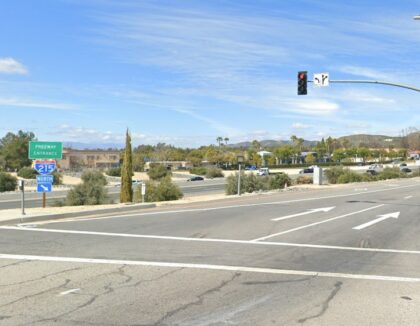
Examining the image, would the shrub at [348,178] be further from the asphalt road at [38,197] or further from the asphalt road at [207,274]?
the asphalt road at [207,274]

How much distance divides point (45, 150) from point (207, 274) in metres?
13.7

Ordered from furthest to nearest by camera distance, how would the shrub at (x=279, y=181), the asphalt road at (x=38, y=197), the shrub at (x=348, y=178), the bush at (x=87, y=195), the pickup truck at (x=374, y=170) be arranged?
the pickup truck at (x=374, y=170) < the shrub at (x=348, y=178) < the shrub at (x=279, y=181) < the asphalt road at (x=38, y=197) < the bush at (x=87, y=195)

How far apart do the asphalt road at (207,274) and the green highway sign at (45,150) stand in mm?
4644

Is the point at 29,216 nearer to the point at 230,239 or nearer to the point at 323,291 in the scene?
the point at 230,239

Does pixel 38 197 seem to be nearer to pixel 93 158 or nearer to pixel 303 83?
pixel 303 83

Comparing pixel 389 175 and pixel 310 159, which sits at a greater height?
pixel 310 159

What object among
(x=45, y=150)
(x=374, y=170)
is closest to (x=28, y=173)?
(x=374, y=170)

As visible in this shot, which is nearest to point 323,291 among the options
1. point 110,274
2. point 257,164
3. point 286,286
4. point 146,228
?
point 286,286

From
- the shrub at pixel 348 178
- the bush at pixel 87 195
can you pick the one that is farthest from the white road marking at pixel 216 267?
the shrub at pixel 348 178

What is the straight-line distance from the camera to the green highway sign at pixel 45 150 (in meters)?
20.9

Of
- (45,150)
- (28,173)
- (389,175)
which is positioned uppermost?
(45,150)

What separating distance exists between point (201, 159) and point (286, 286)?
151 meters

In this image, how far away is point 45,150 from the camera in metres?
21.0

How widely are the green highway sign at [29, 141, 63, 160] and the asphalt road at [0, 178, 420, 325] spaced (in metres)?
4.64
